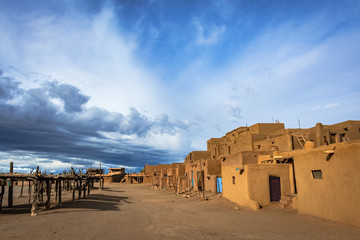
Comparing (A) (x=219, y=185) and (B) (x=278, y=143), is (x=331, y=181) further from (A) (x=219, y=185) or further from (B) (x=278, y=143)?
(B) (x=278, y=143)

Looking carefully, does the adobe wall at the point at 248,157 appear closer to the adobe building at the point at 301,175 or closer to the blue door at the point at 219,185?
the adobe building at the point at 301,175

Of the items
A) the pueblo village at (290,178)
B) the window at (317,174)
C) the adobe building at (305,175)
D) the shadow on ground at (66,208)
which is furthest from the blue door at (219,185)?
the window at (317,174)

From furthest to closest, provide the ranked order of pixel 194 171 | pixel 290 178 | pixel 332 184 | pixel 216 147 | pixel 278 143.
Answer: pixel 216 147, pixel 194 171, pixel 278 143, pixel 290 178, pixel 332 184

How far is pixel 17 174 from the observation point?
1930 cm

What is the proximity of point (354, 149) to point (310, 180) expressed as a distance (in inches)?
149

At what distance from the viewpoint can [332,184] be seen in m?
13.2

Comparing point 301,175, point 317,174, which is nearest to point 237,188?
point 301,175

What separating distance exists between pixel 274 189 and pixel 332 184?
6.55 meters

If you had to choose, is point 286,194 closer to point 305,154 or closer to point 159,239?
point 305,154

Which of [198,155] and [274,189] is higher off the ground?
[198,155]

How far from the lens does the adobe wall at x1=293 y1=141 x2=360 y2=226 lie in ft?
39.1

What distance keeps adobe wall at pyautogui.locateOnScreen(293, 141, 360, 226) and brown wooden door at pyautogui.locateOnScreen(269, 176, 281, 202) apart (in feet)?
11.4

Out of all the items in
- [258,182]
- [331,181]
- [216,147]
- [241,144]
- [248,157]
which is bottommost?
[258,182]

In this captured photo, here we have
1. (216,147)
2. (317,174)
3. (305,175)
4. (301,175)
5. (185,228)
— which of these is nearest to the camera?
(185,228)
